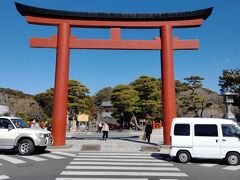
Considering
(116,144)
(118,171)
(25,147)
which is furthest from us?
(116,144)

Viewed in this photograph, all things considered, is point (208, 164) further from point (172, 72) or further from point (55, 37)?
point (55, 37)

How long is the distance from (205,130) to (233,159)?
5.32ft

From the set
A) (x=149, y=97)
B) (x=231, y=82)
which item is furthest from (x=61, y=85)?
(x=149, y=97)

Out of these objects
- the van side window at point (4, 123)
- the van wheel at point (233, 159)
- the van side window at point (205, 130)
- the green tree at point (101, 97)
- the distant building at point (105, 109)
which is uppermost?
the green tree at point (101, 97)

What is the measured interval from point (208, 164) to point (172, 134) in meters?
1.95

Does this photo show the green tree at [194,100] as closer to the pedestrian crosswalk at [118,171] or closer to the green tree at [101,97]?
the pedestrian crosswalk at [118,171]

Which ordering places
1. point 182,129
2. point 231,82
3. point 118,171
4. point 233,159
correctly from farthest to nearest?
1. point 231,82
2. point 182,129
3. point 233,159
4. point 118,171

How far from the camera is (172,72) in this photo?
65.0 feet

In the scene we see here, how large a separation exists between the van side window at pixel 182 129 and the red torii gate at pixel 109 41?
18.1ft

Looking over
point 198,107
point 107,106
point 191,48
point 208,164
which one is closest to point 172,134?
point 208,164

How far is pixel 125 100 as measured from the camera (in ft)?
176

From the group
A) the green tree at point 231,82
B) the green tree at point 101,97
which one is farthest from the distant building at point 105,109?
the green tree at point 231,82

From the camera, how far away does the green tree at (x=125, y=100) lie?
53.2 m

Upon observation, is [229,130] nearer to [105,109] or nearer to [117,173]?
[117,173]
